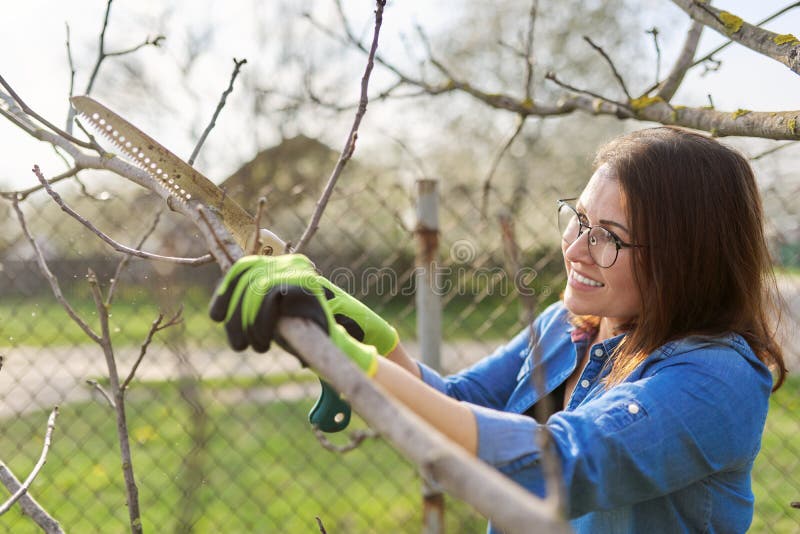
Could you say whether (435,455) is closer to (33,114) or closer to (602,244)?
(602,244)

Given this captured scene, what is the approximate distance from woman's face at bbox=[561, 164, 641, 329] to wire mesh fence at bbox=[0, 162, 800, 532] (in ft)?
1.98

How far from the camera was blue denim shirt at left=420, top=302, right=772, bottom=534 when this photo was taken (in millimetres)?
1118

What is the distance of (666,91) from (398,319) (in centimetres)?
166

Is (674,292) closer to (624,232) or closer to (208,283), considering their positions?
(624,232)

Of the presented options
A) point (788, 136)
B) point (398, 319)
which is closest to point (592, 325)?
point (788, 136)

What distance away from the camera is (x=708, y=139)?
151 cm

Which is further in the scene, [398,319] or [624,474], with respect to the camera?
[398,319]

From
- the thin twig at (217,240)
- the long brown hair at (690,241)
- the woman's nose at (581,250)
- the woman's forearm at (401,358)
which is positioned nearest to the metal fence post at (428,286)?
the woman's forearm at (401,358)

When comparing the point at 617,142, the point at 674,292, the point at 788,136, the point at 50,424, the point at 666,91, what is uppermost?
the point at 666,91

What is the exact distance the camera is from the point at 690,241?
4.73 ft

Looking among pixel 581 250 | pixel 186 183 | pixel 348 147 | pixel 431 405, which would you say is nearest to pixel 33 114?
pixel 186 183

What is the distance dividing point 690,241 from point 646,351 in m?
0.24

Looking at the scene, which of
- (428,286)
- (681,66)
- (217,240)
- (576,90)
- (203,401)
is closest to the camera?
(217,240)

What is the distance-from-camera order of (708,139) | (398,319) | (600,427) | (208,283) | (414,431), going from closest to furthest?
(414,431), (600,427), (708,139), (398,319), (208,283)
